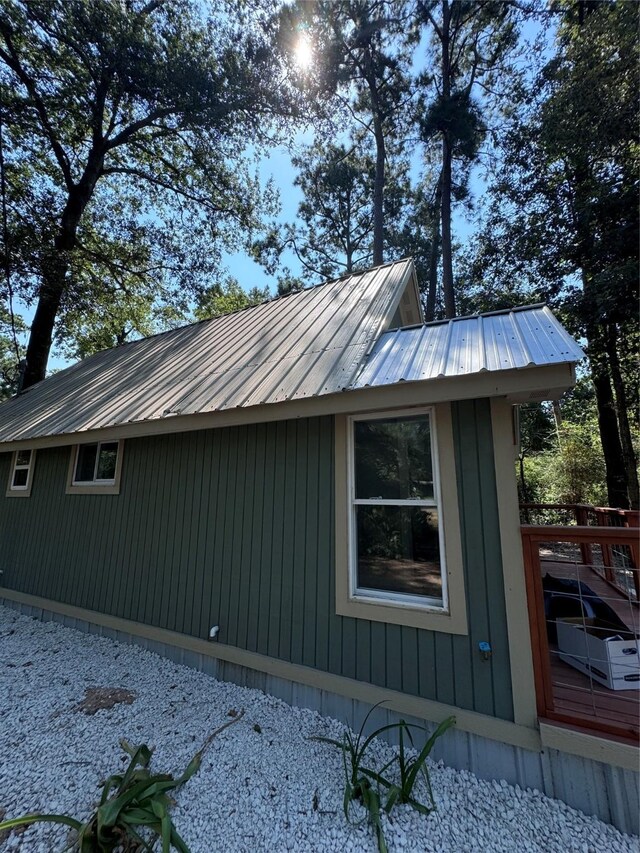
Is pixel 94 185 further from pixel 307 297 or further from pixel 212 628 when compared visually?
pixel 212 628

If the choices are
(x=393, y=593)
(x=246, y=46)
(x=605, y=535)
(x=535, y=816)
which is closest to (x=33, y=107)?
(x=246, y=46)

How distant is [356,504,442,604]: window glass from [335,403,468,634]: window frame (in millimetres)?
49

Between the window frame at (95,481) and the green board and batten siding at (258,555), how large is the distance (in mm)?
119

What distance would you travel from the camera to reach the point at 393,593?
2971 millimetres

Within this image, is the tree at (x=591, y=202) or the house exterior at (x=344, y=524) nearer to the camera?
the house exterior at (x=344, y=524)

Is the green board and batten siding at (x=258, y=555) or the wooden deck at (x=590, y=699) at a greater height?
the green board and batten siding at (x=258, y=555)

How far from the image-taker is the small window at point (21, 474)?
248 inches

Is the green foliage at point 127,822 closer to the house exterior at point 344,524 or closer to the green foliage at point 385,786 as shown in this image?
the green foliage at point 385,786

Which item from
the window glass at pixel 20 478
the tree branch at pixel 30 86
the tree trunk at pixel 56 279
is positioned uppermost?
the tree branch at pixel 30 86

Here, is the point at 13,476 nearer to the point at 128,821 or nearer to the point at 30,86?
the point at 128,821

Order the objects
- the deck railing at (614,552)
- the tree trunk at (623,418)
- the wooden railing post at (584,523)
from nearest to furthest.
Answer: the deck railing at (614,552) < the wooden railing post at (584,523) < the tree trunk at (623,418)

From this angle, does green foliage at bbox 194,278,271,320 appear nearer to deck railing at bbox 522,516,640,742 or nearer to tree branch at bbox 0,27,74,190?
tree branch at bbox 0,27,74,190

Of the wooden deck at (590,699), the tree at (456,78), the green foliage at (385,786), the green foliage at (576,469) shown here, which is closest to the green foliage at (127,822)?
the green foliage at (385,786)

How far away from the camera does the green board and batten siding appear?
2658 millimetres
